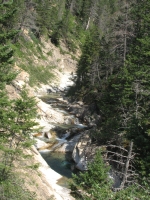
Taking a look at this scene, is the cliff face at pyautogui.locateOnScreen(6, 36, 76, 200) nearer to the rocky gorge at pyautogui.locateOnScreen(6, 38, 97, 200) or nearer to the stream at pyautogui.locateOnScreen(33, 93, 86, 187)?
the rocky gorge at pyautogui.locateOnScreen(6, 38, 97, 200)

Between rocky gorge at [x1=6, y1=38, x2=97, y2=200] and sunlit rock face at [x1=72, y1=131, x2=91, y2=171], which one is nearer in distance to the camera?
rocky gorge at [x1=6, y1=38, x2=97, y2=200]

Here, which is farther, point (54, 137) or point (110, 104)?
point (54, 137)

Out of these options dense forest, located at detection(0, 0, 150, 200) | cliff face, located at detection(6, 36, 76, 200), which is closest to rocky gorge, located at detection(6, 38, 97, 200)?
cliff face, located at detection(6, 36, 76, 200)

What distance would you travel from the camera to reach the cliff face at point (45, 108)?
1566 cm

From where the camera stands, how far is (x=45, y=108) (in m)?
32.5

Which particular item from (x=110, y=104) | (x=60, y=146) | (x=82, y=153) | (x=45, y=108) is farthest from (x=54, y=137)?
(x=110, y=104)

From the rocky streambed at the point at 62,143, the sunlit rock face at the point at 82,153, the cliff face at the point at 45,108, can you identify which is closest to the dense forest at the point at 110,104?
the sunlit rock face at the point at 82,153

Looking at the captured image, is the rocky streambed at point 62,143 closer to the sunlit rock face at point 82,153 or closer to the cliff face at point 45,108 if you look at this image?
the sunlit rock face at point 82,153

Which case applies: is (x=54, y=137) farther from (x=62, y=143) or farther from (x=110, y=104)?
(x=110, y=104)

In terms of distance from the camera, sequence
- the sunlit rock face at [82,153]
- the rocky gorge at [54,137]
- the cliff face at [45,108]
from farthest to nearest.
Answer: the sunlit rock face at [82,153]
the rocky gorge at [54,137]
the cliff face at [45,108]

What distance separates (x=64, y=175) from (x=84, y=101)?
18666mm

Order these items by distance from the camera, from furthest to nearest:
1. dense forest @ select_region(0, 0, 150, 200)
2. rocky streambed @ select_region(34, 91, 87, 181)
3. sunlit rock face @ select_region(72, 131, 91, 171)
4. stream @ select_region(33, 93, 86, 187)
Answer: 1. rocky streambed @ select_region(34, 91, 87, 181)
2. sunlit rock face @ select_region(72, 131, 91, 171)
3. stream @ select_region(33, 93, 86, 187)
4. dense forest @ select_region(0, 0, 150, 200)

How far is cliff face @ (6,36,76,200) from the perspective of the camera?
1566 centimetres

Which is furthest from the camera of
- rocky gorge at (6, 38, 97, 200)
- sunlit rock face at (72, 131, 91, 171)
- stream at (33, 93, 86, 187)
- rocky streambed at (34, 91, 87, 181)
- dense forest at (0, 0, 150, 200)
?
rocky streambed at (34, 91, 87, 181)
